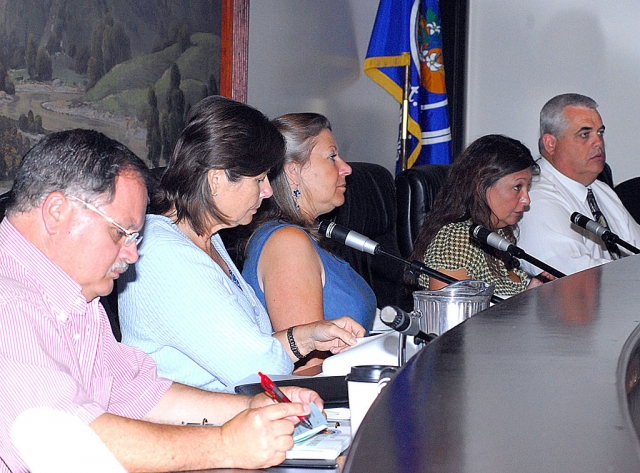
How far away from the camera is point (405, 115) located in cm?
453

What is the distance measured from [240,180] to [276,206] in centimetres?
55

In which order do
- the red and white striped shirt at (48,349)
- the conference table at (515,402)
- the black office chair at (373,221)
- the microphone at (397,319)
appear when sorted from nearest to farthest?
the conference table at (515,402) → the red and white striped shirt at (48,349) → the microphone at (397,319) → the black office chair at (373,221)

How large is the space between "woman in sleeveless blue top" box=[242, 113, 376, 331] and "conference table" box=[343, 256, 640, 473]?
1135 millimetres

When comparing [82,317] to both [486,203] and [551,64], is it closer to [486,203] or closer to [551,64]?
[486,203]

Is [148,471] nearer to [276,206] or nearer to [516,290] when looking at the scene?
[276,206]

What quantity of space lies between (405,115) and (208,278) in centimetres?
300

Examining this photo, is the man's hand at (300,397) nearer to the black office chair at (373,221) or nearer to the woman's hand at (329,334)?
the woman's hand at (329,334)

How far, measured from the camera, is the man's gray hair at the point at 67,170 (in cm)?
114

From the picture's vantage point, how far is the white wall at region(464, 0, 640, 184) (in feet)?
17.7

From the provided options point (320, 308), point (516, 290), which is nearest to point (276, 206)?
point (320, 308)

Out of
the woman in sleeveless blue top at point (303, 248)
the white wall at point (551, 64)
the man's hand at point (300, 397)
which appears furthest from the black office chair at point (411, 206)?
the man's hand at point (300, 397)

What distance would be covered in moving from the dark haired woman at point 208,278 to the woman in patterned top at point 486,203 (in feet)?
3.69

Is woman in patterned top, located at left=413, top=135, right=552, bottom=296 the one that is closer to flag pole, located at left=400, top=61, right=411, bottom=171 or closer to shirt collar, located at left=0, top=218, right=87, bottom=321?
flag pole, located at left=400, top=61, right=411, bottom=171

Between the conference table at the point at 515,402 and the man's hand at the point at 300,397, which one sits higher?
the conference table at the point at 515,402
